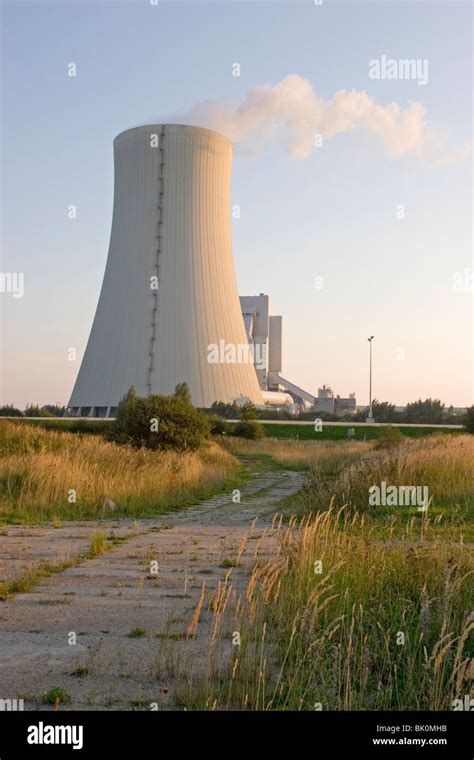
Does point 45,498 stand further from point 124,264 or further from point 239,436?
point 239,436

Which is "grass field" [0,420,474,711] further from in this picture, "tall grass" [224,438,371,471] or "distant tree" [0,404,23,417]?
"distant tree" [0,404,23,417]

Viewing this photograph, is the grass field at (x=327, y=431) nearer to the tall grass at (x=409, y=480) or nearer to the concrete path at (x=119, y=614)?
the tall grass at (x=409, y=480)

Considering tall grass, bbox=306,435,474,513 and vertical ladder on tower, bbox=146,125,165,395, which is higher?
vertical ladder on tower, bbox=146,125,165,395

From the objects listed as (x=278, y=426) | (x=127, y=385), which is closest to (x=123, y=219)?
(x=127, y=385)

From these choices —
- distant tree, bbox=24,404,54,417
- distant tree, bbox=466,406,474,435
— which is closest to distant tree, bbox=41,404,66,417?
distant tree, bbox=24,404,54,417

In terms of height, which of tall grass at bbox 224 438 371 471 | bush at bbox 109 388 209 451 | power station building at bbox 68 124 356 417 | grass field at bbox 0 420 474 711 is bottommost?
tall grass at bbox 224 438 371 471
